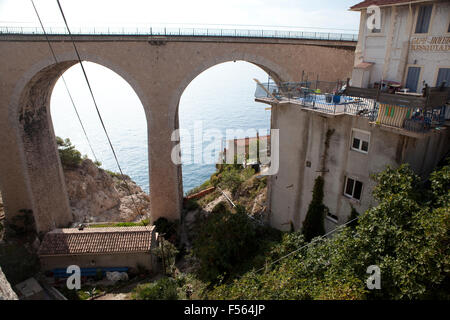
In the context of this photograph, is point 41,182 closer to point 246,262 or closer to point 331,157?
point 246,262

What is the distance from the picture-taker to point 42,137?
19109 mm

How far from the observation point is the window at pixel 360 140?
966 cm

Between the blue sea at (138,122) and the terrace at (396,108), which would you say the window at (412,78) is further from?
the blue sea at (138,122)

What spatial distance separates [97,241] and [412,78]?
1553cm

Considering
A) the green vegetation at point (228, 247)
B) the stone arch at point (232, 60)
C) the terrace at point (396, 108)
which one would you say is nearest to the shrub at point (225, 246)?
the green vegetation at point (228, 247)

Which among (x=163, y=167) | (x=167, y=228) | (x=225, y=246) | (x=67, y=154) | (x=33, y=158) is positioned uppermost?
(x=33, y=158)

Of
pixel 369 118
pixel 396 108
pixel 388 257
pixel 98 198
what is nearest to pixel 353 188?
pixel 369 118

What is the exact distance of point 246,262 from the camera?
1155 cm

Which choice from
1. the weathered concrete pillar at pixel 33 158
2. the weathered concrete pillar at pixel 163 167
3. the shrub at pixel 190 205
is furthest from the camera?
the shrub at pixel 190 205

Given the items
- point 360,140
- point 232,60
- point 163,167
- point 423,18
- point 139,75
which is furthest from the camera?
point 163,167

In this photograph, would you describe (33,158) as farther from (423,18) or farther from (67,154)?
(423,18)

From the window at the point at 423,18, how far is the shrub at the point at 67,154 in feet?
80.0

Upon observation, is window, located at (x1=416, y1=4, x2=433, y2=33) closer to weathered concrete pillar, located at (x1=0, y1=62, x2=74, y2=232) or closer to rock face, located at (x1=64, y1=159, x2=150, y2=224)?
weathered concrete pillar, located at (x1=0, y1=62, x2=74, y2=232)

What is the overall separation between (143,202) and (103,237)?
12.8 metres
